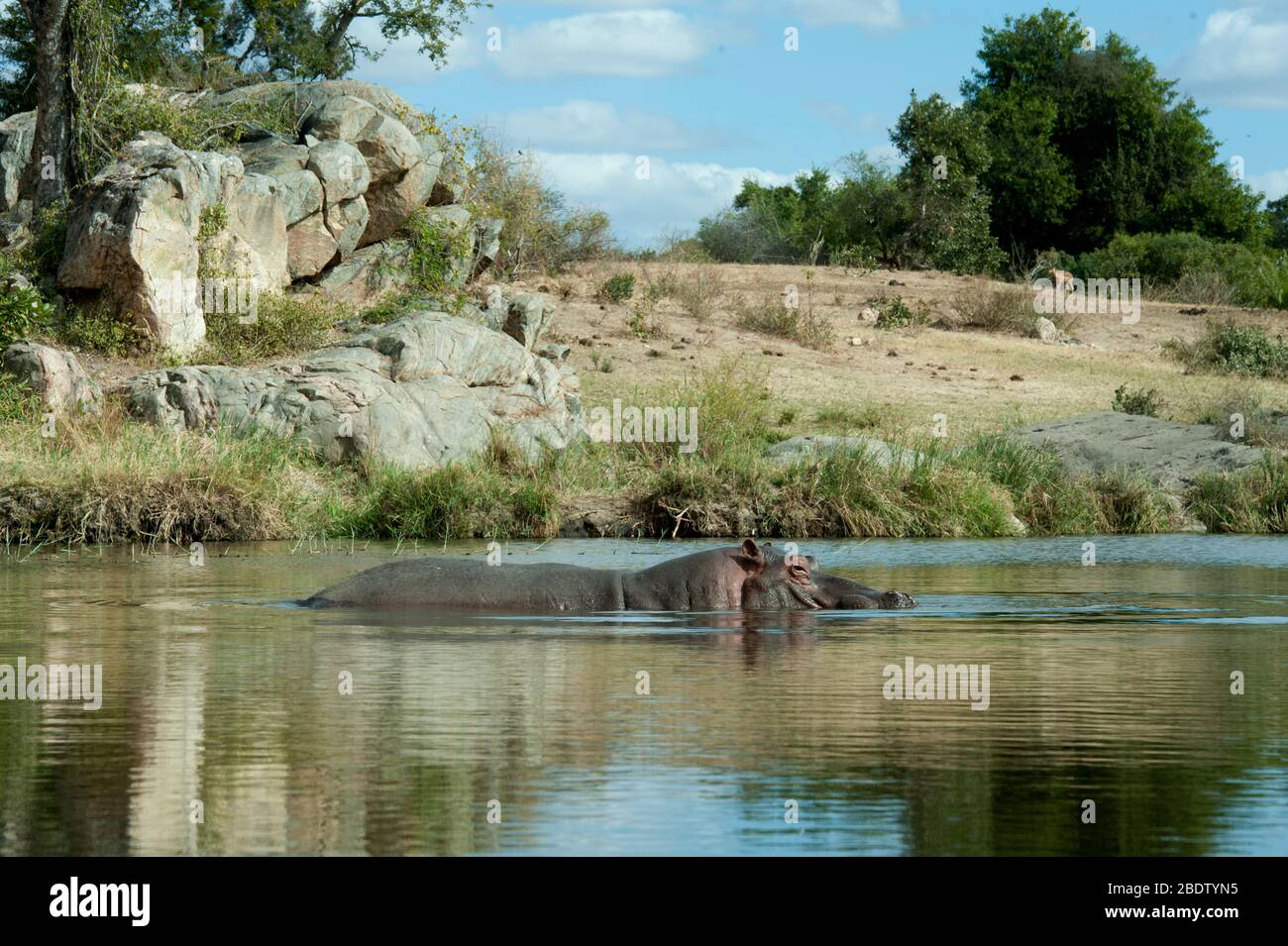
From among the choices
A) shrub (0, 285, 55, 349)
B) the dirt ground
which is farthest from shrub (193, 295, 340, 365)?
the dirt ground

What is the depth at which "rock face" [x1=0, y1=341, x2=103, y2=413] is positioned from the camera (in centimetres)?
2344

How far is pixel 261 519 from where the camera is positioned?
19.7 m

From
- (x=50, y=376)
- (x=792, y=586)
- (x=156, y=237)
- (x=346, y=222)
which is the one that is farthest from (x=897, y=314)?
(x=792, y=586)

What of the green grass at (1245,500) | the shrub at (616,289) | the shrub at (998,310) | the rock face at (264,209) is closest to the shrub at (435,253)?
the rock face at (264,209)

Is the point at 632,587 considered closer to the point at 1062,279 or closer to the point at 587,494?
the point at 587,494

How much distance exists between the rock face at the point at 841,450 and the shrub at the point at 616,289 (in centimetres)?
1452

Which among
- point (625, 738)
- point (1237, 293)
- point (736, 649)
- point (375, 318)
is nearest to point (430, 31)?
point (375, 318)

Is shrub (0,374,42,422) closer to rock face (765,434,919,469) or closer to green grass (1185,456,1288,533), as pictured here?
rock face (765,434,919,469)

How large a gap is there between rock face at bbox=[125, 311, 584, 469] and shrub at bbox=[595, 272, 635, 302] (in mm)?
8067

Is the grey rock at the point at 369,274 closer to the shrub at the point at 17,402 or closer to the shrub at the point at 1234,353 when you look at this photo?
the shrub at the point at 17,402

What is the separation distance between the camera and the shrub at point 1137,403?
29.4 meters
